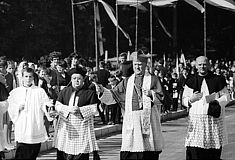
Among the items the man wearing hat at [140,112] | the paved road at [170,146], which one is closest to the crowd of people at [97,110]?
the man wearing hat at [140,112]

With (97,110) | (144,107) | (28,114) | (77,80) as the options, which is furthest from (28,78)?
(144,107)

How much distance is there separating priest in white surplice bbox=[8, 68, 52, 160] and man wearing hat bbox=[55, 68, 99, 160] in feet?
1.22

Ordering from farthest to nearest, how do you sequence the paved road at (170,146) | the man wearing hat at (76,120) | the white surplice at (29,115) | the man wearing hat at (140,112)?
the paved road at (170,146)
the white surplice at (29,115)
the man wearing hat at (140,112)
the man wearing hat at (76,120)

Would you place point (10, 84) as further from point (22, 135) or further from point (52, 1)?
point (52, 1)

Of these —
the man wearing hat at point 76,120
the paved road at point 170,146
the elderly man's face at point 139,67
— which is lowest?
the paved road at point 170,146

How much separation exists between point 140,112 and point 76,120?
988mm

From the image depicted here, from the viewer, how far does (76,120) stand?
9.23 metres

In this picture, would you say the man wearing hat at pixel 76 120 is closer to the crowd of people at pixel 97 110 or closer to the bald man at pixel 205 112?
the crowd of people at pixel 97 110

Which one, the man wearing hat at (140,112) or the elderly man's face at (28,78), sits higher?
the elderly man's face at (28,78)

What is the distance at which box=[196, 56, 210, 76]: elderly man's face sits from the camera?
942 centimetres

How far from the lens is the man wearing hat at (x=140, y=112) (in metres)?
9.38

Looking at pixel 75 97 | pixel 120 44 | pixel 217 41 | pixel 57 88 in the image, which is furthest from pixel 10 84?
pixel 217 41

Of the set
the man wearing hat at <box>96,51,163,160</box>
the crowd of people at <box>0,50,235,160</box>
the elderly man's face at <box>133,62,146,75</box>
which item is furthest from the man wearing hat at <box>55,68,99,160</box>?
the elderly man's face at <box>133,62,146,75</box>

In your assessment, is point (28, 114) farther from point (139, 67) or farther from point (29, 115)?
point (139, 67)
